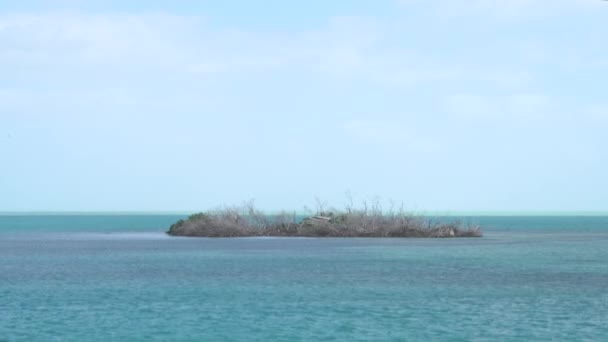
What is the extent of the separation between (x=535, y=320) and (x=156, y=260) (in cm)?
3102

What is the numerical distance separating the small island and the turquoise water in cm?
2918

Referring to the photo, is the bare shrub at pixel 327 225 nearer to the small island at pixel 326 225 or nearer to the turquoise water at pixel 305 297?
the small island at pixel 326 225

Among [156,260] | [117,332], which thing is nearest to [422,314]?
[117,332]

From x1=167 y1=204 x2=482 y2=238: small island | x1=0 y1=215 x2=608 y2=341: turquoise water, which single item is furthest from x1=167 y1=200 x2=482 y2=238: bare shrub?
x1=0 y1=215 x2=608 y2=341: turquoise water

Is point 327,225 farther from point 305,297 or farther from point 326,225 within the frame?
point 305,297

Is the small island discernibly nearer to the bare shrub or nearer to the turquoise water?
the bare shrub

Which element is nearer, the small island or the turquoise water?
the turquoise water

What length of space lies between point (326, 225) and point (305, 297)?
56789 millimetres

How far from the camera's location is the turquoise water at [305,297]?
2716 cm

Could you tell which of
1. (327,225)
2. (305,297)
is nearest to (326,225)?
(327,225)

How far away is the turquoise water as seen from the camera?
1069 inches

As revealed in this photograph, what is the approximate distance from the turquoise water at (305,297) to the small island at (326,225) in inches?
1149

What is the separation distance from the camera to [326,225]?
302ft

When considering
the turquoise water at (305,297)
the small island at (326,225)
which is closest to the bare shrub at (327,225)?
the small island at (326,225)
